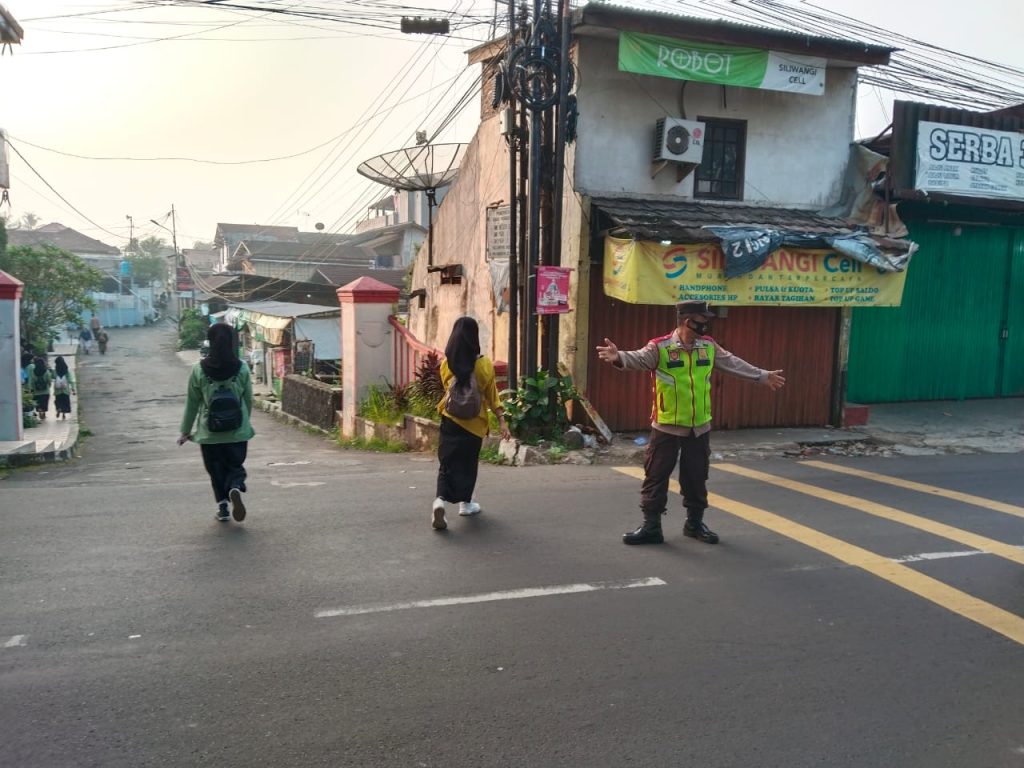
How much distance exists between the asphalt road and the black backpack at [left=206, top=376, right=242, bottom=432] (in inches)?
30.7

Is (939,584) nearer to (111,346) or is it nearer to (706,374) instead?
(706,374)

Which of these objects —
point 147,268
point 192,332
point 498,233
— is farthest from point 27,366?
point 147,268

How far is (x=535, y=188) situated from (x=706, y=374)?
5.08 metres

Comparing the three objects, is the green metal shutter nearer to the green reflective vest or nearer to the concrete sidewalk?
the concrete sidewalk

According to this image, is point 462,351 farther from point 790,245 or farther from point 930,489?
point 790,245

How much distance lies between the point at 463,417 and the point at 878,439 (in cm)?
750

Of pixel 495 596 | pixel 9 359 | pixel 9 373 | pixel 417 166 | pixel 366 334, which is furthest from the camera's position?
pixel 417 166

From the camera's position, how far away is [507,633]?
4223 millimetres

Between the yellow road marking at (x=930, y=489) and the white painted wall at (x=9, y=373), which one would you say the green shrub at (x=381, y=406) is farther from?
the yellow road marking at (x=930, y=489)

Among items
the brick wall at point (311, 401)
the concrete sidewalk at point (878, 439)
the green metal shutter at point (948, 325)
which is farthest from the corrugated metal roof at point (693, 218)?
the brick wall at point (311, 401)

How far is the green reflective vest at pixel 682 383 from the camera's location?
5750 mm

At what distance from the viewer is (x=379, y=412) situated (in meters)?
13.0

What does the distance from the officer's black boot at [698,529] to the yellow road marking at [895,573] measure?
2.16 ft

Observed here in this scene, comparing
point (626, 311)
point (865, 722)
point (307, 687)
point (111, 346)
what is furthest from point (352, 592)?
point (111, 346)
